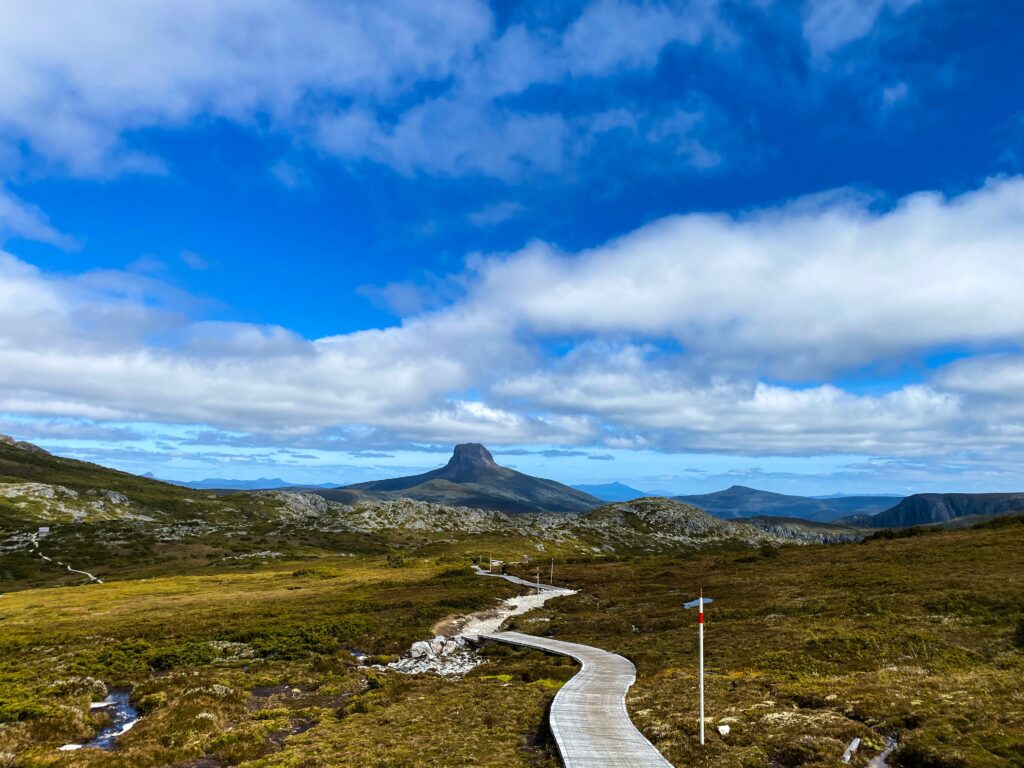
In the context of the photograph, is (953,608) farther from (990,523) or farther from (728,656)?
(990,523)

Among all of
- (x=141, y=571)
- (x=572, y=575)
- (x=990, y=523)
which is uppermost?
(x=990, y=523)

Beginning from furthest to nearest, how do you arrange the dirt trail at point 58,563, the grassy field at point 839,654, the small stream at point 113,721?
the dirt trail at point 58,563 → the small stream at point 113,721 → the grassy field at point 839,654

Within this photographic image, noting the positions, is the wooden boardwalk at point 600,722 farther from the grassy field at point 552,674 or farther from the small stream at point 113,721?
the small stream at point 113,721

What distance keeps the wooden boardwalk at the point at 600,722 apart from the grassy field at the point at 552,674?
0.91 m

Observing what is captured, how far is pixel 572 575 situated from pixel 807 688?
84.9 m

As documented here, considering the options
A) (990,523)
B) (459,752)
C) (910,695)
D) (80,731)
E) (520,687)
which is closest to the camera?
(459,752)

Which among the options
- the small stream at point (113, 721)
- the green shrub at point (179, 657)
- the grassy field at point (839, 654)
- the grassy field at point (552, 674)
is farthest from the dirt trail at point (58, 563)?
the grassy field at point (839, 654)

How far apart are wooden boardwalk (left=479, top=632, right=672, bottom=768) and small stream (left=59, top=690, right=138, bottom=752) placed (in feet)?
71.7

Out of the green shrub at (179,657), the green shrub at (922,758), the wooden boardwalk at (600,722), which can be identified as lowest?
the green shrub at (179,657)

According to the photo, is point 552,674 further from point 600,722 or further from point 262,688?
point 262,688

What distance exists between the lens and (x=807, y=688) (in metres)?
28.6

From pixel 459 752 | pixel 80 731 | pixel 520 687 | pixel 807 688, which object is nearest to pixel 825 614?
pixel 807 688

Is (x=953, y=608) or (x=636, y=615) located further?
(x=636, y=615)

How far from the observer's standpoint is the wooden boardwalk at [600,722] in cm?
2045
